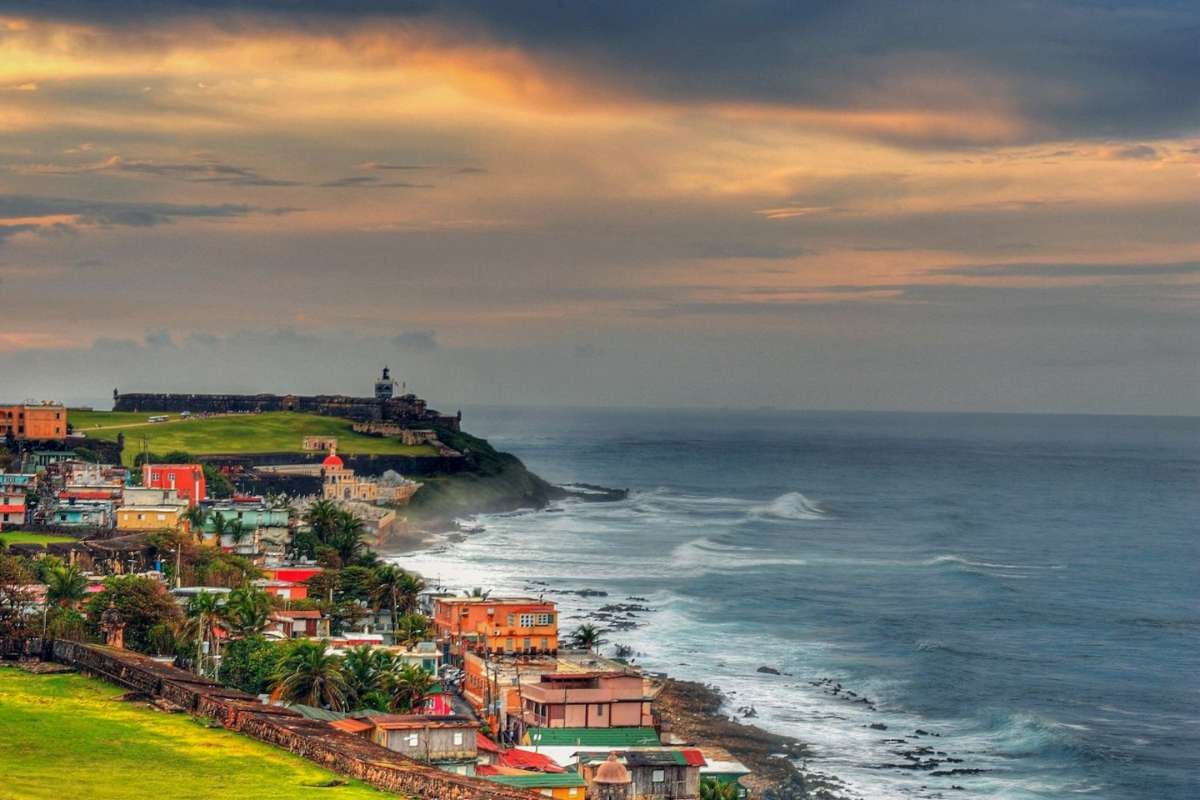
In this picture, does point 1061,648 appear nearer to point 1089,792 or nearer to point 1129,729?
point 1129,729

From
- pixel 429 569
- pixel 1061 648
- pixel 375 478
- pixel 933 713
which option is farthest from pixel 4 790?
pixel 375 478

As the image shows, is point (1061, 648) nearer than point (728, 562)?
Yes

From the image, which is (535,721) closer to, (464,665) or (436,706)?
(436,706)

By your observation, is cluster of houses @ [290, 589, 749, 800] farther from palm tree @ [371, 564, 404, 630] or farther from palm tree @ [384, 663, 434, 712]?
palm tree @ [371, 564, 404, 630]

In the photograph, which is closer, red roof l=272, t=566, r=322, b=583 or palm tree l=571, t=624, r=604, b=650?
palm tree l=571, t=624, r=604, b=650

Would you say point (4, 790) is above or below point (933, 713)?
above

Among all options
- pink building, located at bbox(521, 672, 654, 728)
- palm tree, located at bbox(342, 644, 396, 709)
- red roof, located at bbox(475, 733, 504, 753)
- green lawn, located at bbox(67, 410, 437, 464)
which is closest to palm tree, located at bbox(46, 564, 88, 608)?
palm tree, located at bbox(342, 644, 396, 709)

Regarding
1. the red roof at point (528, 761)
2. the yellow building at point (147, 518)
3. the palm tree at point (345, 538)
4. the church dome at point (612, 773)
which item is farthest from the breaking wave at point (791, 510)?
the church dome at point (612, 773)

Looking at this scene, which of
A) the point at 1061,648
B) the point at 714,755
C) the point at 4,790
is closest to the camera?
the point at 4,790
